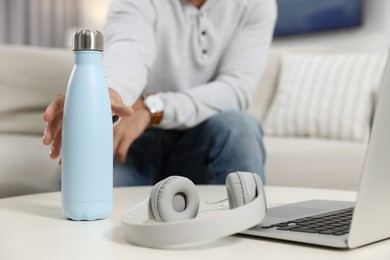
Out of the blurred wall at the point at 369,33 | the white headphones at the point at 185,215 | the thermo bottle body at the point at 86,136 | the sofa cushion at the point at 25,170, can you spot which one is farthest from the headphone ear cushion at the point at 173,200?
the blurred wall at the point at 369,33

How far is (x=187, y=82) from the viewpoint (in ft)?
5.15

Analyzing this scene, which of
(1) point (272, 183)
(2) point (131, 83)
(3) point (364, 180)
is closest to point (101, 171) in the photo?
(3) point (364, 180)

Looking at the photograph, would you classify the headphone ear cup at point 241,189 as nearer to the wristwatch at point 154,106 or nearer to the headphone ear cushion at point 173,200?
the headphone ear cushion at point 173,200

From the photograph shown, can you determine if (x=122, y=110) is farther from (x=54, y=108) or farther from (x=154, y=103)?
(x=154, y=103)

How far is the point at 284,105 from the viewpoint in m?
2.44

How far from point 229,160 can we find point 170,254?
0.79m

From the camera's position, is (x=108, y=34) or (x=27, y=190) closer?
(x=108, y=34)

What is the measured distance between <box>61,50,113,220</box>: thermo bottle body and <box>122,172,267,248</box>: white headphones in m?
0.09

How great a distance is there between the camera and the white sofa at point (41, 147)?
5.09 feet

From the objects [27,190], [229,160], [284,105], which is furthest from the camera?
[284,105]

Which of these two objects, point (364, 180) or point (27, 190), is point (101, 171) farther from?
point (27, 190)

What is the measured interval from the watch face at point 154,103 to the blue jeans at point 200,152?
0.13 m

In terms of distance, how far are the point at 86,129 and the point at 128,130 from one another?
0.55 m

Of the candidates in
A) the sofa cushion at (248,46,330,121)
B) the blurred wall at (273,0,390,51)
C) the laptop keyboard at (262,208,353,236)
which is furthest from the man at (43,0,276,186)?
the blurred wall at (273,0,390,51)
